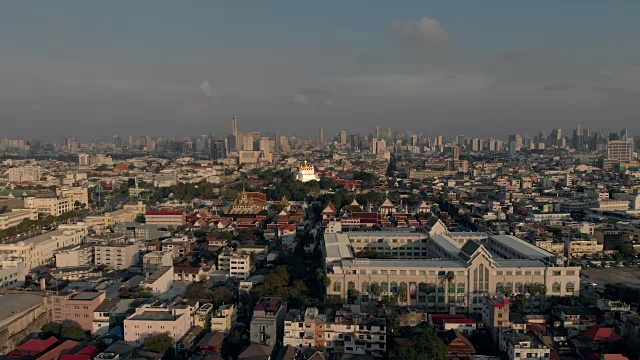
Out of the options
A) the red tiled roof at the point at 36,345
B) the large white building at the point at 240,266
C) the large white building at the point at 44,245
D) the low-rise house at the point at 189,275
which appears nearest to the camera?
the red tiled roof at the point at 36,345

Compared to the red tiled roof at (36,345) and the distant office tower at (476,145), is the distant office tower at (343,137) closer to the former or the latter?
the distant office tower at (476,145)

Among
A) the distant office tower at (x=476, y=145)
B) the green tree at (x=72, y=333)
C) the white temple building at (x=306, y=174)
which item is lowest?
the green tree at (x=72, y=333)

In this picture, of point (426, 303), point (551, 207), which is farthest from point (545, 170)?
point (426, 303)

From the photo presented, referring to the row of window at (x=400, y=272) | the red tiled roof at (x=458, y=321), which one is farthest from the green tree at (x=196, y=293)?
the red tiled roof at (x=458, y=321)

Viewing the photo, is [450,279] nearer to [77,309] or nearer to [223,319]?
[223,319]

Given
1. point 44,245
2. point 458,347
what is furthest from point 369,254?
point 44,245

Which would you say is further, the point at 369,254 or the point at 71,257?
the point at 71,257

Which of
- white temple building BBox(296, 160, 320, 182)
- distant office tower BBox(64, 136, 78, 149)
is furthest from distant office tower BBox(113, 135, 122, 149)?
white temple building BBox(296, 160, 320, 182)
